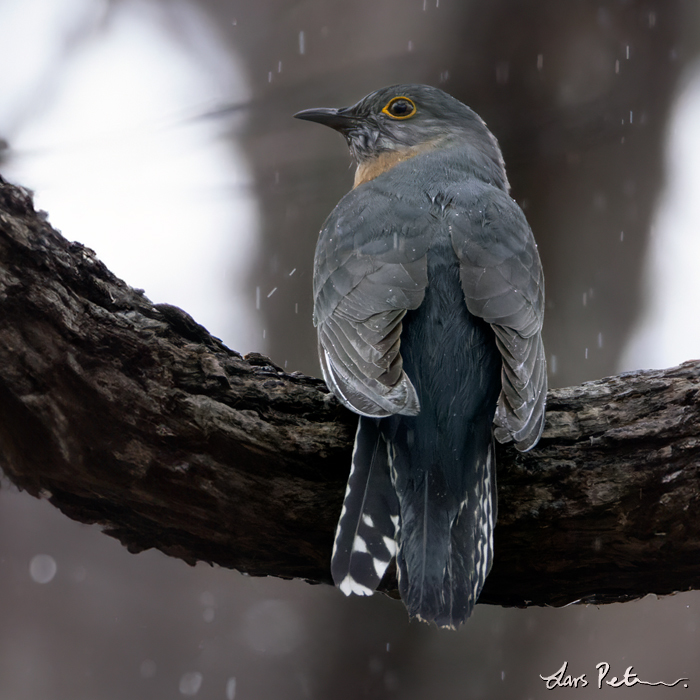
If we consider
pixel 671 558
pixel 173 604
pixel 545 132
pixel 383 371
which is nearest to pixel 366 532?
pixel 383 371

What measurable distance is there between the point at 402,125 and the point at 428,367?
196 centimetres

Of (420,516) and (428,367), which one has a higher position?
(428,367)

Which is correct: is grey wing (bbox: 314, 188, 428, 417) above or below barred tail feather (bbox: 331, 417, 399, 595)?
above

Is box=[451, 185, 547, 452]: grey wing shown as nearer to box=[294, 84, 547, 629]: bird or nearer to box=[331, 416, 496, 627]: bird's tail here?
box=[294, 84, 547, 629]: bird

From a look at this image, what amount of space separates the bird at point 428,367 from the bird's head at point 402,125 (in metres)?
0.68

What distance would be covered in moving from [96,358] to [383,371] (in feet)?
3.11

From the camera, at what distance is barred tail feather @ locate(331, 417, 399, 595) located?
2.07 m

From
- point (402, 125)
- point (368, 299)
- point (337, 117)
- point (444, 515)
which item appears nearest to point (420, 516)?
point (444, 515)

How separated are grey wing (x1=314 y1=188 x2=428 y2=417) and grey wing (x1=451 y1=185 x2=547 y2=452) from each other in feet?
0.62

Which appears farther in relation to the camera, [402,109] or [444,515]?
[402,109]

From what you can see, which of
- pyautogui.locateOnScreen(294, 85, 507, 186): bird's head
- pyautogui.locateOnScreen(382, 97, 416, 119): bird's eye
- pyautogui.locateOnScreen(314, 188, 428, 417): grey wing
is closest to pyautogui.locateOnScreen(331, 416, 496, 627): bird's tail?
pyautogui.locateOnScreen(314, 188, 428, 417): grey wing

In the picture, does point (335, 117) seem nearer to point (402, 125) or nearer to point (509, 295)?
point (402, 125)

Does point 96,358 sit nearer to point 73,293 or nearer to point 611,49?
point 73,293

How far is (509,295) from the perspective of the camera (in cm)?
254
